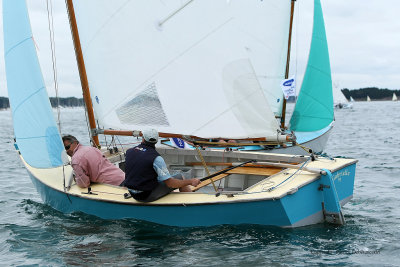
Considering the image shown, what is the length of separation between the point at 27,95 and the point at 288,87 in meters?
7.85

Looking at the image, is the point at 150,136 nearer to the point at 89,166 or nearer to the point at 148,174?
the point at 148,174

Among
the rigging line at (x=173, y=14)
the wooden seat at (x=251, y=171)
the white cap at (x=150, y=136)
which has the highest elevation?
the rigging line at (x=173, y=14)

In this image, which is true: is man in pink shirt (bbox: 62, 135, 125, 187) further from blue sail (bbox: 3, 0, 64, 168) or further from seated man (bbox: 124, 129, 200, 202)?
seated man (bbox: 124, 129, 200, 202)

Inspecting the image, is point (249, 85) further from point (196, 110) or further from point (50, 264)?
point (50, 264)

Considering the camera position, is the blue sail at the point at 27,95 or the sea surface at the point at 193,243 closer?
the sea surface at the point at 193,243

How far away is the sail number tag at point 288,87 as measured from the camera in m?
12.8

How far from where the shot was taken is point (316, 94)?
581 inches

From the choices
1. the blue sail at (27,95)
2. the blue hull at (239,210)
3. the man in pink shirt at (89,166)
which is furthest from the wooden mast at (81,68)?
the blue hull at (239,210)

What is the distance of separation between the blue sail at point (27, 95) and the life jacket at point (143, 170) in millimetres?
1202

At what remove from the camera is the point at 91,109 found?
720 cm

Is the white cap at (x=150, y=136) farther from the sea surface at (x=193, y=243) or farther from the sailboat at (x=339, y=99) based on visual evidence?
the sailboat at (x=339, y=99)

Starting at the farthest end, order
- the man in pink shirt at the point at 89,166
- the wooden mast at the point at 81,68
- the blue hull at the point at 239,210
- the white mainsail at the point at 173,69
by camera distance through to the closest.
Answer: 1. the wooden mast at the point at 81,68
2. the man in pink shirt at the point at 89,166
3. the white mainsail at the point at 173,69
4. the blue hull at the point at 239,210

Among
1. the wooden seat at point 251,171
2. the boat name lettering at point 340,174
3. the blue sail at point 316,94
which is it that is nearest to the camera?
the boat name lettering at point 340,174

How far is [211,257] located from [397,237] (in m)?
2.29
